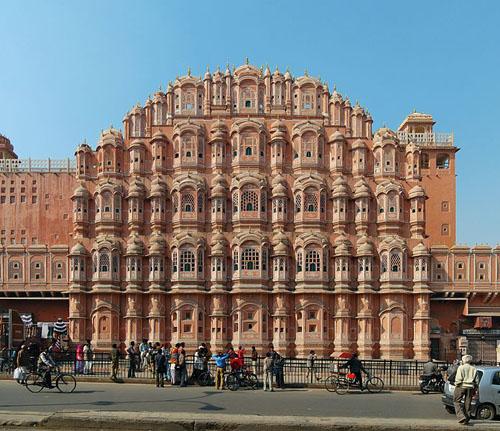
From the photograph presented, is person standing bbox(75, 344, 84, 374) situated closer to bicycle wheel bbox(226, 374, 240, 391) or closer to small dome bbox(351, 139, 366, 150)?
bicycle wheel bbox(226, 374, 240, 391)

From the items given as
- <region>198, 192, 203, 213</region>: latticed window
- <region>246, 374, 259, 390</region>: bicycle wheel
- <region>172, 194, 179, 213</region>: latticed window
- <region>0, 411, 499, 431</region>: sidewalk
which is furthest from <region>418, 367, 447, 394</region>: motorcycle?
<region>172, 194, 179, 213</region>: latticed window

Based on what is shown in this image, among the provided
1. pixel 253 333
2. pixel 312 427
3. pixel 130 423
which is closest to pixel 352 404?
pixel 312 427

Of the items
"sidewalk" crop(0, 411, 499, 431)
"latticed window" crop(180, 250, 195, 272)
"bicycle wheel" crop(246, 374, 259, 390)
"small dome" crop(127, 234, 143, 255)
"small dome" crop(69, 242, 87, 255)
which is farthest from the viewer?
"small dome" crop(69, 242, 87, 255)

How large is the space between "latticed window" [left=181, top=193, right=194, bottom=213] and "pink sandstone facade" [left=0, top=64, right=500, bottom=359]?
11 centimetres

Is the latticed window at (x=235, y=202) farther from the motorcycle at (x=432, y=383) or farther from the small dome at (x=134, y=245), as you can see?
the motorcycle at (x=432, y=383)

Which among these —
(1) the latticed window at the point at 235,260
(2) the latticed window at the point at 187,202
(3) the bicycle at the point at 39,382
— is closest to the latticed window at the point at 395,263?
(1) the latticed window at the point at 235,260

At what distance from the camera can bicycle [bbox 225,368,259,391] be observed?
26766mm

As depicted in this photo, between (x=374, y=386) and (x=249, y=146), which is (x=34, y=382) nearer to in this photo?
(x=374, y=386)

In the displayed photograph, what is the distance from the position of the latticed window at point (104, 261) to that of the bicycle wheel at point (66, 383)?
1000 inches

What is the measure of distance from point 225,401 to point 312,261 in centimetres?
2956

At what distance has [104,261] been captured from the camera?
51875mm

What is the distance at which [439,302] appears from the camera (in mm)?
54062

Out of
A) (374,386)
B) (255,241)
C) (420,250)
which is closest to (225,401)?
(374,386)

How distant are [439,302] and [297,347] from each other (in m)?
12.6
